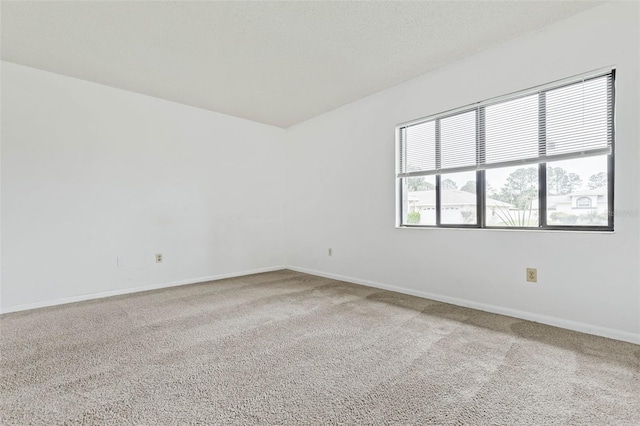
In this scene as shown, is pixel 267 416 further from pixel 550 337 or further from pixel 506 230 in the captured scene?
pixel 506 230

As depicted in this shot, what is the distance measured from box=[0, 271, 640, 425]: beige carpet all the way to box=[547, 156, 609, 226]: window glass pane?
2.94 ft

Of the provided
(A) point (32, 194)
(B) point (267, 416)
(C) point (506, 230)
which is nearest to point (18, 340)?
(A) point (32, 194)

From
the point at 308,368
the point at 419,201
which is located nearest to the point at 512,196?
the point at 419,201

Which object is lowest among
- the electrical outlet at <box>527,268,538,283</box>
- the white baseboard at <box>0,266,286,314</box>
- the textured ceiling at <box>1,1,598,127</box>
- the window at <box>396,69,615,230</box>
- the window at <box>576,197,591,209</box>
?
the white baseboard at <box>0,266,286,314</box>

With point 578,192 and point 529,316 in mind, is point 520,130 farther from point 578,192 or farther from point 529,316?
point 529,316

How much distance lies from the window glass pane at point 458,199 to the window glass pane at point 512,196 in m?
0.14

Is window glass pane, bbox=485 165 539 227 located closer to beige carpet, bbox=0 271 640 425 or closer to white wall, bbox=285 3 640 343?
white wall, bbox=285 3 640 343

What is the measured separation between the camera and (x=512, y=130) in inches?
108

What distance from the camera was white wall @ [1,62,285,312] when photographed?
3.01 metres

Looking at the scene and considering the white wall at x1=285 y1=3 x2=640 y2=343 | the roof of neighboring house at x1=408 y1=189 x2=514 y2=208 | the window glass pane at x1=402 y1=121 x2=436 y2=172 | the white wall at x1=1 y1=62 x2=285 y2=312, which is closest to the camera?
the white wall at x1=285 y1=3 x2=640 y2=343

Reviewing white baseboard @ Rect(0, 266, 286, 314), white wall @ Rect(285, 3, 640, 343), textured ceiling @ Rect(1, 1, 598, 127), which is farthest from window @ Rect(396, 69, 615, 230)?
white baseboard @ Rect(0, 266, 286, 314)

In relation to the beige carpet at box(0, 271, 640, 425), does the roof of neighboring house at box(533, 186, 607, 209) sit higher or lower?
higher

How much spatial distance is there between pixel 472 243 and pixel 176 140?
151 inches

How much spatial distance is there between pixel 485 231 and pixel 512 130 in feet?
3.14
